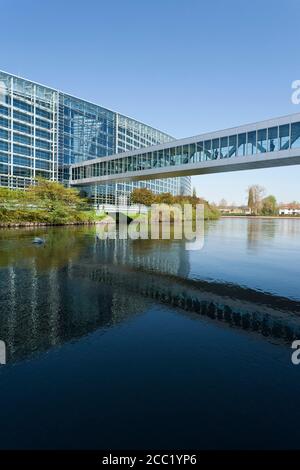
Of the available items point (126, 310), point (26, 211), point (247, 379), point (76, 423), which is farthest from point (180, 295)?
point (26, 211)

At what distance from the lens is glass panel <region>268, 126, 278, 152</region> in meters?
31.1

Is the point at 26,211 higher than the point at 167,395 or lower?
higher

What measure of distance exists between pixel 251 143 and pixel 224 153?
3.60m

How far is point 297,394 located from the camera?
7.12 meters

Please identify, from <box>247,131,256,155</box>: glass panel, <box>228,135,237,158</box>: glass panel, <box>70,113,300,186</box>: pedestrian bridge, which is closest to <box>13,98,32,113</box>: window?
<box>70,113,300,186</box>: pedestrian bridge

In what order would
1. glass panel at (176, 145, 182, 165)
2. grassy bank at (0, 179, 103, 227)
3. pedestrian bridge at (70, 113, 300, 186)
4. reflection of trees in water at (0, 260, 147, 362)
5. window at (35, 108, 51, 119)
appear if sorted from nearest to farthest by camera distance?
1. reflection of trees in water at (0, 260, 147, 362)
2. pedestrian bridge at (70, 113, 300, 186)
3. glass panel at (176, 145, 182, 165)
4. grassy bank at (0, 179, 103, 227)
5. window at (35, 108, 51, 119)

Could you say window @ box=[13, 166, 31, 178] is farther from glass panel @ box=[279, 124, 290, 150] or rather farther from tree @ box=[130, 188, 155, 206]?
glass panel @ box=[279, 124, 290, 150]

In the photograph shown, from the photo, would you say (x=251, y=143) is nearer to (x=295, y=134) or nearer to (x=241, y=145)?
(x=241, y=145)

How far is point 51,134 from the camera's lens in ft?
249

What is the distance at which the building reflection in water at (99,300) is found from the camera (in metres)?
10.5

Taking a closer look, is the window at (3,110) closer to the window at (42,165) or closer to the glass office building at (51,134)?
the glass office building at (51,134)
